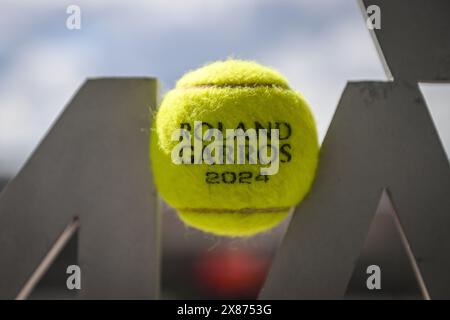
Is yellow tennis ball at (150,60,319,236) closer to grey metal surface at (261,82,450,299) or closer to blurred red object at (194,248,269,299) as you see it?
grey metal surface at (261,82,450,299)

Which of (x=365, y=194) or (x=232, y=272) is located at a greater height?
(x=232, y=272)

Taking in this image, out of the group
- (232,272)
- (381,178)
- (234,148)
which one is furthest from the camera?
(232,272)

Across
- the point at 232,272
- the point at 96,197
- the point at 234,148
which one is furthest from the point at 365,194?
the point at 232,272

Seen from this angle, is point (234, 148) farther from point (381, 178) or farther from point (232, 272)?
point (232, 272)

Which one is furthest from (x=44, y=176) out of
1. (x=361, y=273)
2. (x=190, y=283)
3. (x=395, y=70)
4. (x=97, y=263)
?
(x=361, y=273)

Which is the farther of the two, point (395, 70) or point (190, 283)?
point (190, 283)

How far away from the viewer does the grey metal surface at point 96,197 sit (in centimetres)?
150

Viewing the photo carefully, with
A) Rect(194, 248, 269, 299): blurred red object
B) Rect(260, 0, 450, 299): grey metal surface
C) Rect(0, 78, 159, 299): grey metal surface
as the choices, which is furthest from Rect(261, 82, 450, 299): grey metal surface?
Rect(194, 248, 269, 299): blurred red object

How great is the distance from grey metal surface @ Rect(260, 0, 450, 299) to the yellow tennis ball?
0.31 feet

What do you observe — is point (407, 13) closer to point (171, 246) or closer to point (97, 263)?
point (97, 263)

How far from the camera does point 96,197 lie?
1.53 meters

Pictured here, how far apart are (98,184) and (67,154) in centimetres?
13

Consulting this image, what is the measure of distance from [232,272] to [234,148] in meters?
1.45

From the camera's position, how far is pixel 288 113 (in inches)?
55.1
